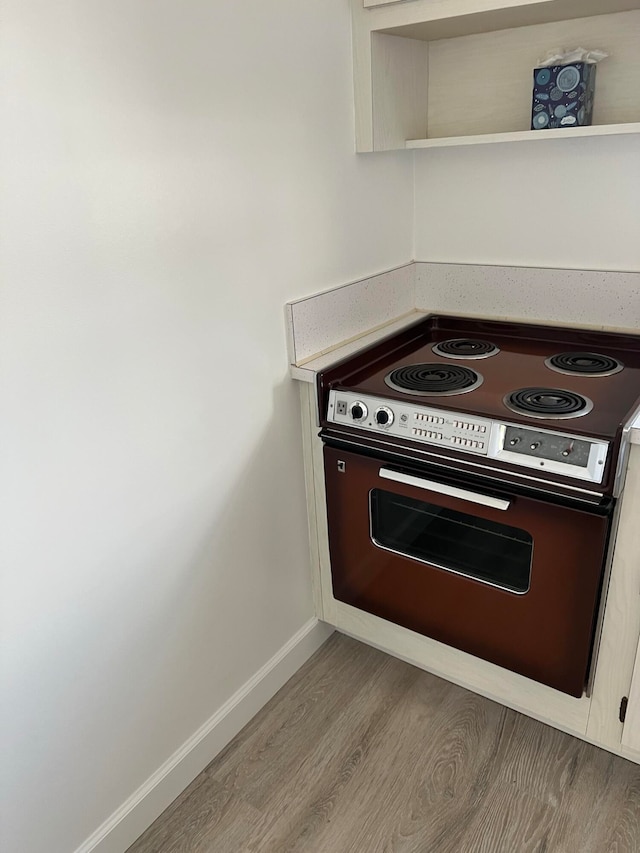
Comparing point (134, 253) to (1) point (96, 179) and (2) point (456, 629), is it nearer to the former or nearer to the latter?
(1) point (96, 179)

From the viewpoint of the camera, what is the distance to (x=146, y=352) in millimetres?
1346

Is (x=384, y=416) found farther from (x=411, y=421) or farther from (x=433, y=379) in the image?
(x=433, y=379)

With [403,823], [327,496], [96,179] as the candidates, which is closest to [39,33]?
[96,179]

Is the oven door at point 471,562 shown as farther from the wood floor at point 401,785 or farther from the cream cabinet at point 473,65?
the cream cabinet at point 473,65

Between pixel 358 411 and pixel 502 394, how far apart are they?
36cm

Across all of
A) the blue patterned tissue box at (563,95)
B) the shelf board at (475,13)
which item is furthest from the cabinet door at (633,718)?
the shelf board at (475,13)

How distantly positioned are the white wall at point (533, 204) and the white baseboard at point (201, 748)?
133cm

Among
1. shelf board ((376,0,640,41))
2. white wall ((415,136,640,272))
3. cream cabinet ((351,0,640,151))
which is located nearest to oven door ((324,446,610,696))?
white wall ((415,136,640,272))

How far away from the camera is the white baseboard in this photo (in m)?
1.53

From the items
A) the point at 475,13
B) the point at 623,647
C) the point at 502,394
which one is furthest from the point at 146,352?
the point at 623,647

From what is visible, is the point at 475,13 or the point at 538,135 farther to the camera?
the point at 538,135

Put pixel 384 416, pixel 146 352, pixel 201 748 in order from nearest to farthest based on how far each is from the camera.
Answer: pixel 146 352 → pixel 384 416 → pixel 201 748

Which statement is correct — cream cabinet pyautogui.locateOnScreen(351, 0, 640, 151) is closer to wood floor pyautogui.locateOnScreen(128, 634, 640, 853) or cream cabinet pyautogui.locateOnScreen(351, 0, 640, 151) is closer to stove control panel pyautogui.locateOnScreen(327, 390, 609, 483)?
stove control panel pyautogui.locateOnScreen(327, 390, 609, 483)

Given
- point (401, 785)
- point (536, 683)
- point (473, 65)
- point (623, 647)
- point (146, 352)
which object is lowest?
point (401, 785)
